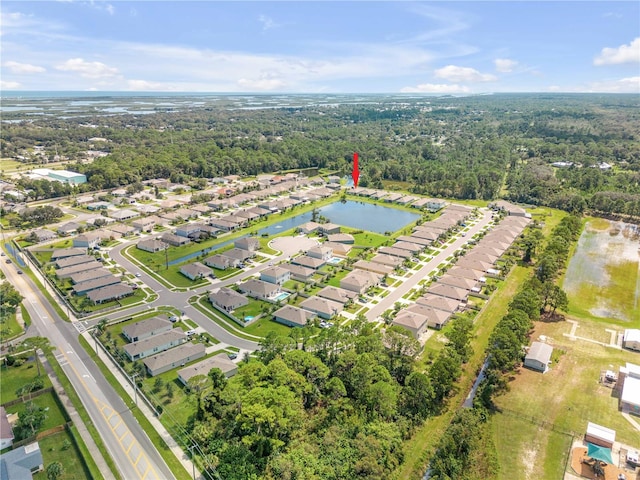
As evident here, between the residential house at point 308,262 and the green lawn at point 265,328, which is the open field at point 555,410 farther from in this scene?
the residential house at point 308,262

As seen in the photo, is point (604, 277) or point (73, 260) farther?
point (73, 260)

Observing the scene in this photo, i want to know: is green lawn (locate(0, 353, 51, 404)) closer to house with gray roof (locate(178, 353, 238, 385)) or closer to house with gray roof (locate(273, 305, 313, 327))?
house with gray roof (locate(178, 353, 238, 385))

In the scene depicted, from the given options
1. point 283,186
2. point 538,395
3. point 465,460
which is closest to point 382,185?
point 283,186

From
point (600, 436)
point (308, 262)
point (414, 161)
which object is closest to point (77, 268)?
point (308, 262)

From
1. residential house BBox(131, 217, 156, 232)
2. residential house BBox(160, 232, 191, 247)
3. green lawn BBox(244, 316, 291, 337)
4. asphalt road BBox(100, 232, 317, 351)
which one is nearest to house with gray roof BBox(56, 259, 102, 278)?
asphalt road BBox(100, 232, 317, 351)

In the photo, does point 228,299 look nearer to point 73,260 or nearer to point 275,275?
point 275,275

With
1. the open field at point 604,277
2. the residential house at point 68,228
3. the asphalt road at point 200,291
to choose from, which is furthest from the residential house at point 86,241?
the open field at point 604,277

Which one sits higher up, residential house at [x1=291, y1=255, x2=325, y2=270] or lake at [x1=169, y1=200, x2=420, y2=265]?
residential house at [x1=291, y1=255, x2=325, y2=270]

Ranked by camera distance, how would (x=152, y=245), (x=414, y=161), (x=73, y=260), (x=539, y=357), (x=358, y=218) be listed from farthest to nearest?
(x=414, y=161) < (x=358, y=218) < (x=152, y=245) < (x=73, y=260) < (x=539, y=357)
